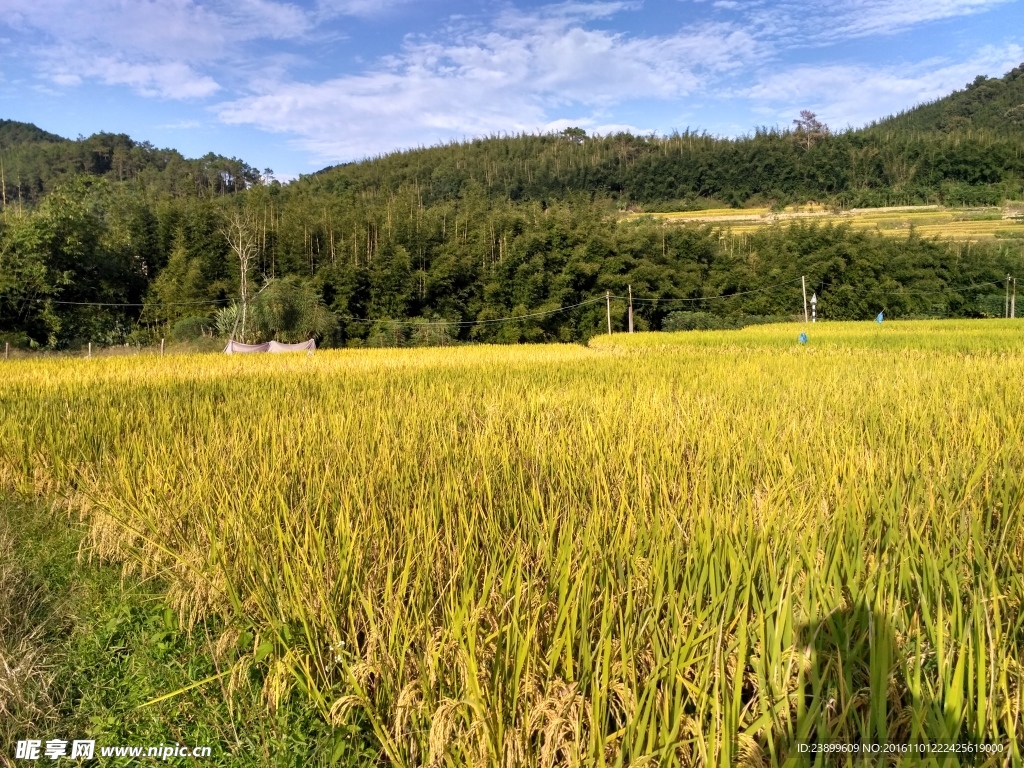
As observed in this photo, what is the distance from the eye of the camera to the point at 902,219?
1494 inches

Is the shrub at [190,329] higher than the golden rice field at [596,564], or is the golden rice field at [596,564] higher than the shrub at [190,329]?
the shrub at [190,329]

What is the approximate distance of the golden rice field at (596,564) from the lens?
37.4 inches

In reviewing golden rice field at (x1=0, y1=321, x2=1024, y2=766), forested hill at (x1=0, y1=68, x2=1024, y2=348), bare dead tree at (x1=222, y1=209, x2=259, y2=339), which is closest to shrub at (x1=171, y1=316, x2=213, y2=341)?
forested hill at (x1=0, y1=68, x2=1024, y2=348)

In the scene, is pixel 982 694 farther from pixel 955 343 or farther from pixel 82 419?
pixel 955 343

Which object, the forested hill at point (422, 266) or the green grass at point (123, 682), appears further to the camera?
the forested hill at point (422, 266)

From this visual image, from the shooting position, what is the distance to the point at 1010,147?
4403 centimetres

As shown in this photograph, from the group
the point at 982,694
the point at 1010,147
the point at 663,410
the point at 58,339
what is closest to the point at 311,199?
the point at 58,339

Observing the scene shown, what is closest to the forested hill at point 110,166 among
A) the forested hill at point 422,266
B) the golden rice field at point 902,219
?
the forested hill at point 422,266

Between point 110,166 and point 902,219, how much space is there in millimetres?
66039

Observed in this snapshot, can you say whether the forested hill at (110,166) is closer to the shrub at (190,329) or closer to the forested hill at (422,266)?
the forested hill at (422,266)

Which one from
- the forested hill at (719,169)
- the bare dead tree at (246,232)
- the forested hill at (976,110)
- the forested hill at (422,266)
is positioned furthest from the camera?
the forested hill at (976,110)

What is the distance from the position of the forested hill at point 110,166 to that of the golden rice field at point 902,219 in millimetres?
37626

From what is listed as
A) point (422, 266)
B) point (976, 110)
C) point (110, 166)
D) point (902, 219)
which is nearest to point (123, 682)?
point (422, 266)

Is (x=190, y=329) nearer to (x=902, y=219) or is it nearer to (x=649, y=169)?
(x=902, y=219)
